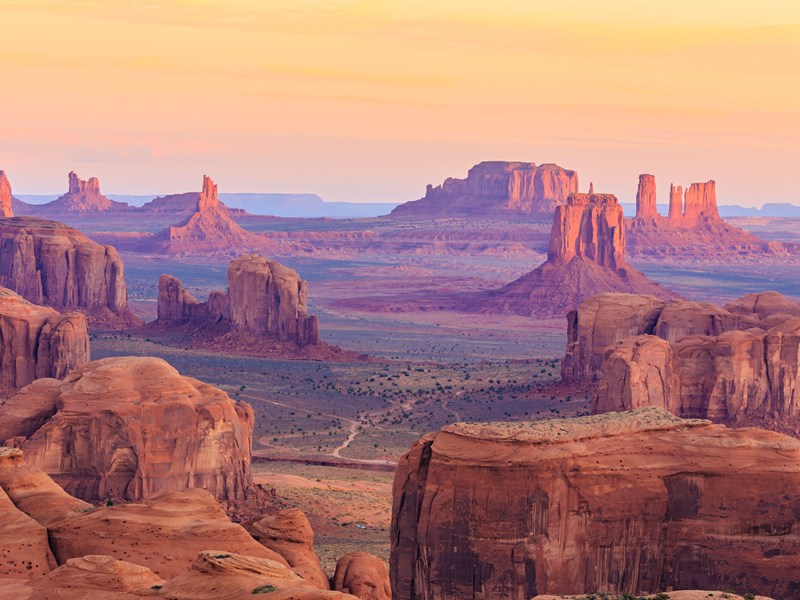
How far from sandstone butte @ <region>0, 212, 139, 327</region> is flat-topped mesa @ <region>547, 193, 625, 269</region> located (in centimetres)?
6281

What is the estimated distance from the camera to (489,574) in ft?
126

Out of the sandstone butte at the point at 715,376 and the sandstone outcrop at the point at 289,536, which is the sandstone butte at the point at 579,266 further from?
the sandstone outcrop at the point at 289,536

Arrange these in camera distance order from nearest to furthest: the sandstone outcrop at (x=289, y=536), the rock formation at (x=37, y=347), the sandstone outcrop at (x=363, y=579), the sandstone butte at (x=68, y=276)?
the sandstone outcrop at (x=363, y=579) < the sandstone outcrop at (x=289, y=536) < the rock formation at (x=37, y=347) < the sandstone butte at (x=68, y=276)

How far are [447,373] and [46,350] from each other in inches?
1540

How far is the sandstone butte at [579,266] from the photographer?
188500 millimetres

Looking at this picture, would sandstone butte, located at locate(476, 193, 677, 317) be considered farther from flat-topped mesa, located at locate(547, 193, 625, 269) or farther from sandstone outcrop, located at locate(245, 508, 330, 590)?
sandstone outcrop, located at locate(245, 508, 330, 590)

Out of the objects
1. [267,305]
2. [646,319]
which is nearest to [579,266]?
[267,305]

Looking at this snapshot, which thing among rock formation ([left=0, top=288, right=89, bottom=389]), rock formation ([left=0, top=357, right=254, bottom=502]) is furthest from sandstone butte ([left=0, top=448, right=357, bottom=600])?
rock formation ([left=0, top=288, right=89, bottom=389])

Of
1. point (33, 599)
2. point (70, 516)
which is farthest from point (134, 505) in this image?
point (33, 599)

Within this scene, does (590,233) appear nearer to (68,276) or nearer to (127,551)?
(68,276)

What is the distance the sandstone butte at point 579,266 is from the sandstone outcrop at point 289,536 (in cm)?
14553

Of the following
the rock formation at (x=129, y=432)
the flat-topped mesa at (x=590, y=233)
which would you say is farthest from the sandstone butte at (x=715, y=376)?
the flat-topped mesa at (x=590, y=233)

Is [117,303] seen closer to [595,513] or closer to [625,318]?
[625,318]

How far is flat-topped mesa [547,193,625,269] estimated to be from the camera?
7480 inches
